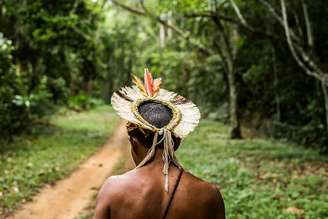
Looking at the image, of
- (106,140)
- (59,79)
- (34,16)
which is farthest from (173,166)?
(59,79)

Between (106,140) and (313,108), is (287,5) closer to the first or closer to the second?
(313,108)

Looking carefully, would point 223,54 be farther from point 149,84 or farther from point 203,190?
point 203,190

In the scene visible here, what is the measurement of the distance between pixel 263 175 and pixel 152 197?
9.15 m

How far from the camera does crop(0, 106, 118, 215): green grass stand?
935cm

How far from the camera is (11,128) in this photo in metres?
16.1

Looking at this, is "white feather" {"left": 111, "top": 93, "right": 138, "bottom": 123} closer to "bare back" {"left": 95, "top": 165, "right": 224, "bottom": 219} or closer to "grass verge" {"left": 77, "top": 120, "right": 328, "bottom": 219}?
"bare back" {"left": 95, "top": 165, "right": 224, "bottom": 219}

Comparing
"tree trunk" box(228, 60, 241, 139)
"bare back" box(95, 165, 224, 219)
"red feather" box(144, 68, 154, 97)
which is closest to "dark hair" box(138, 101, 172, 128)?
"red feather" box(144, 68, 154, 97)

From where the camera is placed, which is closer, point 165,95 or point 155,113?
point 155,113

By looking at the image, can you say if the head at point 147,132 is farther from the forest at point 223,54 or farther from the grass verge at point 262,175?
the forest at point 223,54

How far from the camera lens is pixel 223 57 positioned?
61.5 ft

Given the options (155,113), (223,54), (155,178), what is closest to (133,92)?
A: (155,113)


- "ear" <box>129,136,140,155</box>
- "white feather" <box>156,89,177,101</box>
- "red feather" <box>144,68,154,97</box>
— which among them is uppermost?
"red feather" <box>144,68,154,97</box>

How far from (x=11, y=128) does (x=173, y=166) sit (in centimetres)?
1468

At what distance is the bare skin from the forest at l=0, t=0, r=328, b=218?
8.10 meters
